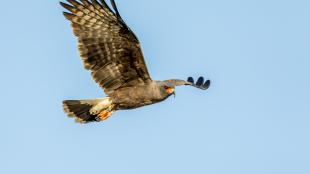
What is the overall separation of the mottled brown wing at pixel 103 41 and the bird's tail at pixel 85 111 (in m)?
0.74

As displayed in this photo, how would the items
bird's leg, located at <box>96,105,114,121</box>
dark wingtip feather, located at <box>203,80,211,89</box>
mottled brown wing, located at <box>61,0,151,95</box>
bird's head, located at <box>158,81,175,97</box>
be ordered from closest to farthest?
1. mottled brown wing, located at <box>61,0,151,95</box>
2. bird's head, located at <box>158,81,175,97</box>
3. bird's leg, located at <box>96,105,114,121</box>
4. dark wingtip feather, located at <box>203,80,211,89</box>

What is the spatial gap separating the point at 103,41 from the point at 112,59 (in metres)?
0.36

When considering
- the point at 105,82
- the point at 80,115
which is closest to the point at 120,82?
the point at 105,82

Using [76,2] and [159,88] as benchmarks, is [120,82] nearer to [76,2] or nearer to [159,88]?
[159,88]

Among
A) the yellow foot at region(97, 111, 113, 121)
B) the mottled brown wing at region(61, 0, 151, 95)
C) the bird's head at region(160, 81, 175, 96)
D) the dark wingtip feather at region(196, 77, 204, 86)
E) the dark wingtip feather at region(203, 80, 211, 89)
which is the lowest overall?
the dark wingtip feather at region(203, 80, 211, 89)

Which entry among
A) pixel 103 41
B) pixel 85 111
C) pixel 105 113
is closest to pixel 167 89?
pixel 105 113

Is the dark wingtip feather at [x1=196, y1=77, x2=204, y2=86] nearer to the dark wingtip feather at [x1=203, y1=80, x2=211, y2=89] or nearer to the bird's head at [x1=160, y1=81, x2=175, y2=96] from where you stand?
the dark wingtip feather at [x1=203, y1=80, x2=211, y2=89]

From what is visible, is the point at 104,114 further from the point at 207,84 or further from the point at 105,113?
the point at 207,84

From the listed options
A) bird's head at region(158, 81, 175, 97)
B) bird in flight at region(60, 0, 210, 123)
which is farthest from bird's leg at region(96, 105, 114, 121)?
bird's head at region(158, 81, 175, 97)

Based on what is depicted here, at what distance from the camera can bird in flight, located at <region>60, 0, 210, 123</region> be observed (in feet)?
37.2

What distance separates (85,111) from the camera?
40.2 ft

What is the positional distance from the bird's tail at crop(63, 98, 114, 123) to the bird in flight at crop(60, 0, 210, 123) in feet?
0.06

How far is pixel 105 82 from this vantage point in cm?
1184

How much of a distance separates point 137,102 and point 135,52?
963mm
